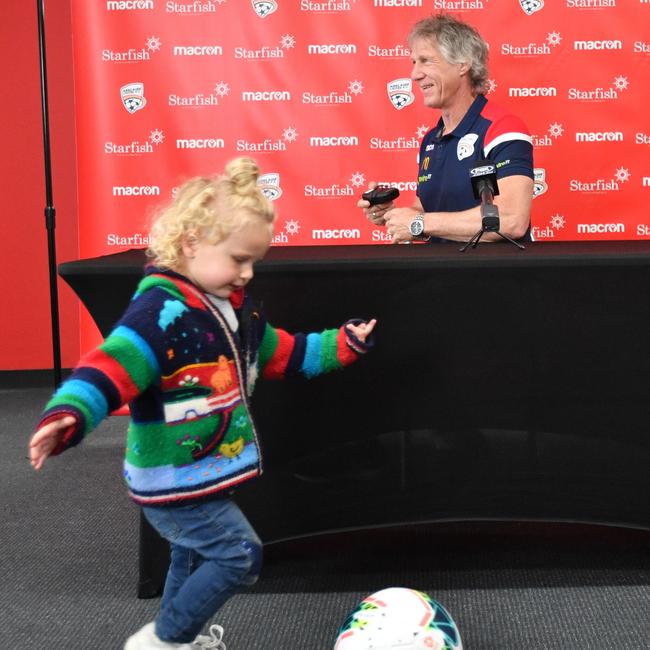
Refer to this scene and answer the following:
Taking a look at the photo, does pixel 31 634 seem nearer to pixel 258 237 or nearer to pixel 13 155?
pixel 258 237

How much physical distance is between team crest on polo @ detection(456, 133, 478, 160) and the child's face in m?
1.40

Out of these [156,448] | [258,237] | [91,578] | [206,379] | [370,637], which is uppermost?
[258,237]

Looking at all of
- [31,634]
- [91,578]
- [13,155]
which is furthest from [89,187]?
[31,634]

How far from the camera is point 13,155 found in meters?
5.10

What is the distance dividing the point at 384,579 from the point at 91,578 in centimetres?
83

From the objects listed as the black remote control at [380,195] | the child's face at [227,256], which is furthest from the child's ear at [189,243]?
the black remote control at [380,195]

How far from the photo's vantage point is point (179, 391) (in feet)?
5.60

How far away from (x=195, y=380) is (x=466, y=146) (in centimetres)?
159

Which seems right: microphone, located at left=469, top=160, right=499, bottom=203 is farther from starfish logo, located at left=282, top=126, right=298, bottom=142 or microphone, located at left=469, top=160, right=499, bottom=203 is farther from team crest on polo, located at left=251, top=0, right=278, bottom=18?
team crest on polo, located at left=251, top=0, right=278, bottom=18

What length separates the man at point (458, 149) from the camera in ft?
9.12

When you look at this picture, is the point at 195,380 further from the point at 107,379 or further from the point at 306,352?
the point at 306,352

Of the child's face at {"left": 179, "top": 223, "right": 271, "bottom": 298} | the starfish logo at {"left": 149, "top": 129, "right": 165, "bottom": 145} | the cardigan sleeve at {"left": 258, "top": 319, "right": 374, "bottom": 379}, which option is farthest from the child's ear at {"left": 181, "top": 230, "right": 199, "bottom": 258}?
the starfish logo at {"left": 149, "top": 129, "right": 165, "bottom": 145}

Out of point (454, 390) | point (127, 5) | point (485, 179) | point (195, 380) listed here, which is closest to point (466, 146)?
point (485, 179)

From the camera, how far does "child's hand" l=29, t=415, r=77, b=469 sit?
1499 millimetres
